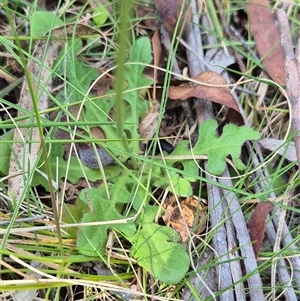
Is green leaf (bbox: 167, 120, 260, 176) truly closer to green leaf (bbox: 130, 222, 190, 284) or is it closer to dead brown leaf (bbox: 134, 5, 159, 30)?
green leaf (bbox: 130, 222, 190, 284)

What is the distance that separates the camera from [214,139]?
4.64ft

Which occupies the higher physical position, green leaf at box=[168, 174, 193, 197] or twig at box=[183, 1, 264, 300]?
green leaf at box=[168, 174, 193, 197]

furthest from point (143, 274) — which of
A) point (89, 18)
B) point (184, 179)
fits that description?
point (89, 18)

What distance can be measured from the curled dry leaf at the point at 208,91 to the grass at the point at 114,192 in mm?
55

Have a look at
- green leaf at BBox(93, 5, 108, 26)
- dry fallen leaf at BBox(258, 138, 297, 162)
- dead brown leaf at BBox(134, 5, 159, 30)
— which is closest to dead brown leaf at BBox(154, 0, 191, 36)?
dead brown leaf at BBox(134, 5, 159, 30)

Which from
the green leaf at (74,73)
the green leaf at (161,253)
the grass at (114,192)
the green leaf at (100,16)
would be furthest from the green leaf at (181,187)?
the green leaf at (100,16)

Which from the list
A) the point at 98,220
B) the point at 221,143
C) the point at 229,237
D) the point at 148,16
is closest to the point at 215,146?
the point at 221,143

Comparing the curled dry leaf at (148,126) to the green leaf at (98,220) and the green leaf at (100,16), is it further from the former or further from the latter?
the green leaf at (100,16)

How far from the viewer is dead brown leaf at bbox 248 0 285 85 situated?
1.56m

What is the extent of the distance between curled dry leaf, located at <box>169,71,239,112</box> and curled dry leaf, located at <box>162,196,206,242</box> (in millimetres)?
345

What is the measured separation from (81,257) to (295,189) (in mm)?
720

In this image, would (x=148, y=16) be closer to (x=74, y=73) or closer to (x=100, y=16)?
(x=100, y=16)

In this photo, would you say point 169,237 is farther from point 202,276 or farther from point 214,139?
point 214,139

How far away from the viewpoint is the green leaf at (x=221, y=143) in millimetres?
1386
